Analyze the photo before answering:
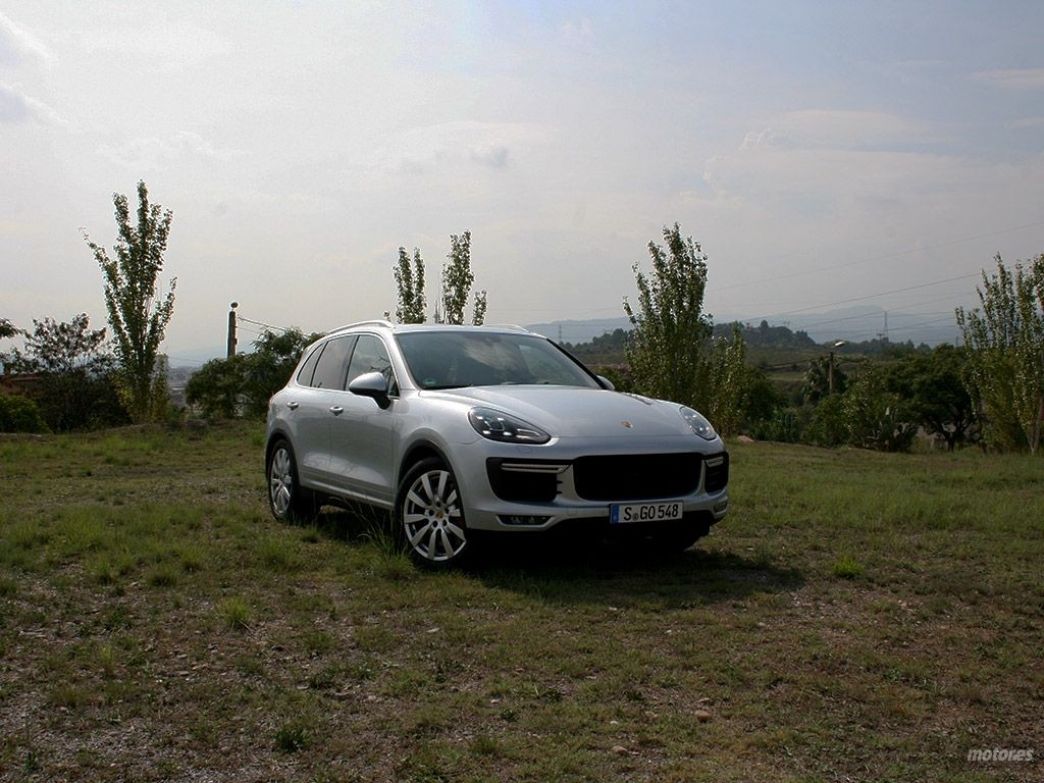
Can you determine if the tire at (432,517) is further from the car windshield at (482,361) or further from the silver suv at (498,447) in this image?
the car windshield at (482,361)

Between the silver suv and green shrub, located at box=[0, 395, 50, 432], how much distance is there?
25.7 m

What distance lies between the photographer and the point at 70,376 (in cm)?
4288

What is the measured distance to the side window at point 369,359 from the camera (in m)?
8.02

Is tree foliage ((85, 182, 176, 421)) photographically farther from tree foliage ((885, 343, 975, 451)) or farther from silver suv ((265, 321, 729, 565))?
tree foliage ((885, 343, 975, 451))

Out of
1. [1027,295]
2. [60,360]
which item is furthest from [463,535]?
[60,360]

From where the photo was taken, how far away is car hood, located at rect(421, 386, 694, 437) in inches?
264

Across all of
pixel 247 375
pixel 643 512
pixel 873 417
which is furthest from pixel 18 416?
pixel 873 417

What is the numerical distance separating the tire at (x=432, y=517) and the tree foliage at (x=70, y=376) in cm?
3110

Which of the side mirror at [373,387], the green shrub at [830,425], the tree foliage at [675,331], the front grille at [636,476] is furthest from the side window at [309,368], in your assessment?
the green shrub at [830,425]

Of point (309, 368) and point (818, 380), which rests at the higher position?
point (818, 380)

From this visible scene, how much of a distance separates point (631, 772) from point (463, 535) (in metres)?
3.15

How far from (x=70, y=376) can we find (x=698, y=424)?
4010 centimetres

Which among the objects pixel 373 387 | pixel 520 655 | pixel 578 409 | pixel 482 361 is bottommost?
pixel 520 655

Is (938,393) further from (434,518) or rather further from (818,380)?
(434,518)
